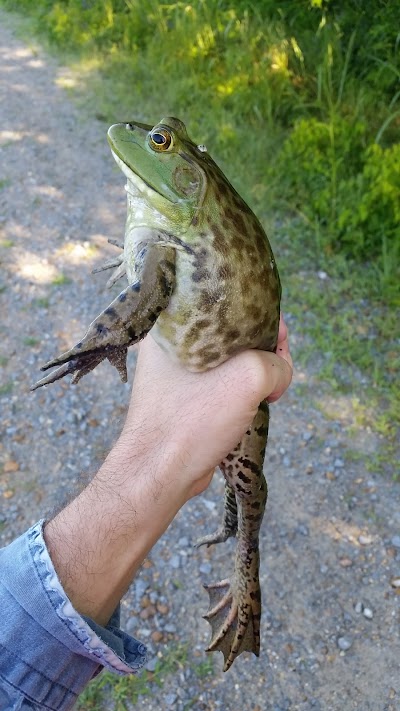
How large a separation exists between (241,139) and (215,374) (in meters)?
3.76

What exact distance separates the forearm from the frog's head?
731 millimetres

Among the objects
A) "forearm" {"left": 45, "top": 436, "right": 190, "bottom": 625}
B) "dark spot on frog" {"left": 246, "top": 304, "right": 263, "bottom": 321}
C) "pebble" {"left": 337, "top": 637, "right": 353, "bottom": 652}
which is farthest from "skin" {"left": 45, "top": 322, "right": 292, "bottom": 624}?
"pebble" {"left": 337, "top": 637, "right": 353, "bottom": 652}

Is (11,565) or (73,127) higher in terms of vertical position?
(11,565)

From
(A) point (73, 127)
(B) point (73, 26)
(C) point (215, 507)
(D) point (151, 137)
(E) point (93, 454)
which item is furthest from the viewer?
(B) point (73, 26)

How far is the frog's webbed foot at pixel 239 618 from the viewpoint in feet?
7.22

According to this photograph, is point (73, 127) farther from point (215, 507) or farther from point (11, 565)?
point (11, 565)

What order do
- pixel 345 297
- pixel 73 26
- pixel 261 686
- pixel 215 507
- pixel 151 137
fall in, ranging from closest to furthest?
1. pixel 151 137
2. pixel 261 686
3. pixel 215 507
4. pixel 345 297
5. pixel 73 26

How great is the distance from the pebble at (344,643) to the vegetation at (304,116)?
115 centimetres

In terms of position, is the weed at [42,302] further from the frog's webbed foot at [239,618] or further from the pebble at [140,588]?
the frog's webbed foot at [239,618]

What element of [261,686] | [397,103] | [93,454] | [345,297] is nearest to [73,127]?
[397,103]

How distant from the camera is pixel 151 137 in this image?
1764 millimetres

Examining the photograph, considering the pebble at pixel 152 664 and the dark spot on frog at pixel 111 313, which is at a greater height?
the dark spot on frog at pixel 111 313

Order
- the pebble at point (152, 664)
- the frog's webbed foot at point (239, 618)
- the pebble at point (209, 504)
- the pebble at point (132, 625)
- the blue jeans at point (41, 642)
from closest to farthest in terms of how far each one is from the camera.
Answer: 1. the blue jeans at point (41, 642)
2. the frog's webbed foot at point (239, 618)
3. the pebble at point (152, 664)
4. the pebble at point (132, 625)
5. the pebble at point (209, 504)

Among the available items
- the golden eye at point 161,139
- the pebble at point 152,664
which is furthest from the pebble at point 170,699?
the golden eye at point 161,139
